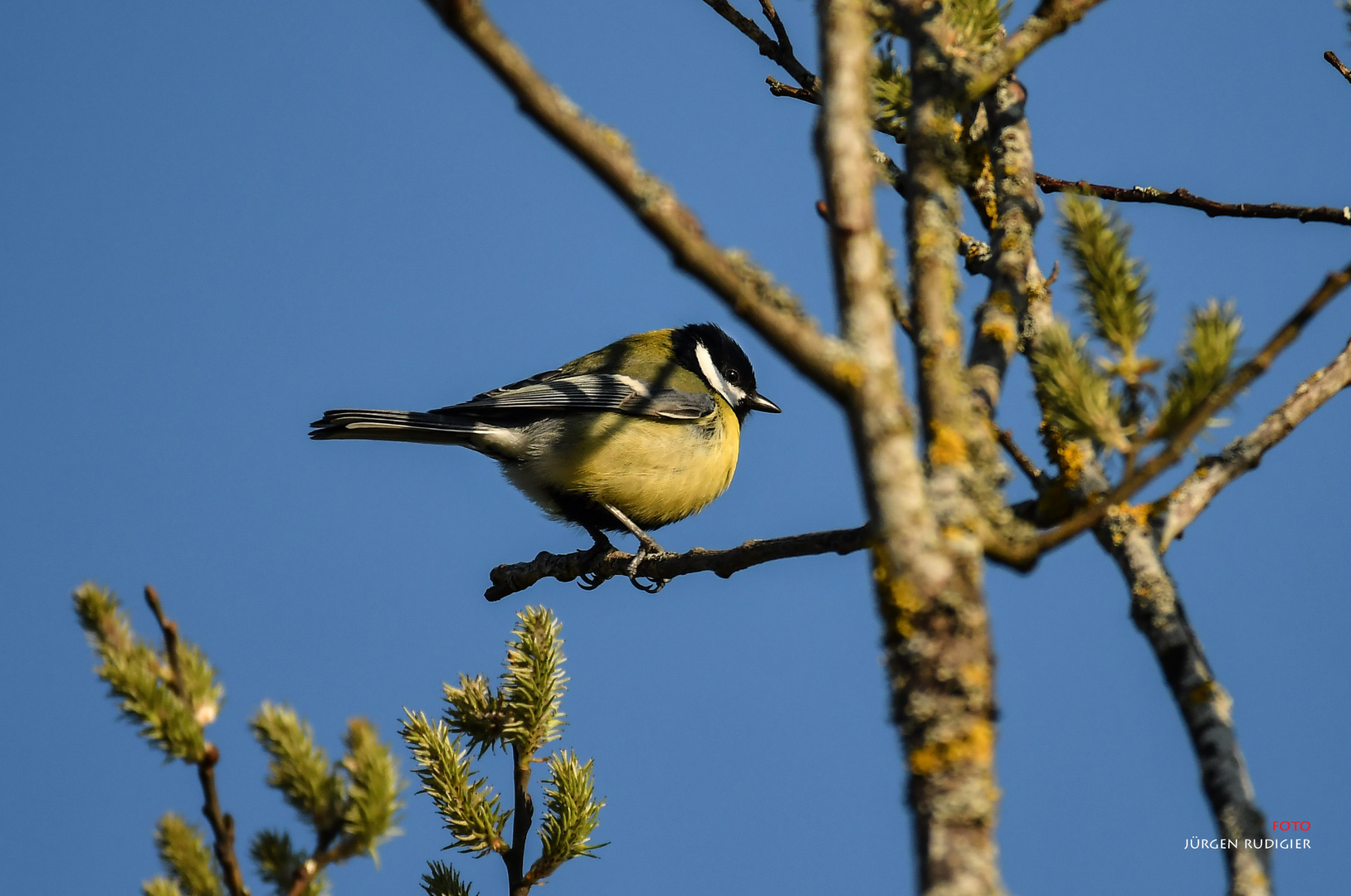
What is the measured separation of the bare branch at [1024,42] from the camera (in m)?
1.76

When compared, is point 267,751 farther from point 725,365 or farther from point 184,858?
point 725,365

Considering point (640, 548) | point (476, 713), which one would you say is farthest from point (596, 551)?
point (476, 713)

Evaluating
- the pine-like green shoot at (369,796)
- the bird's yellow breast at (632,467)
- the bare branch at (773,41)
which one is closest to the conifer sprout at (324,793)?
the pine-like green shoot at (369,796)

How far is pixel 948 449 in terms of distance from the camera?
1.46 m

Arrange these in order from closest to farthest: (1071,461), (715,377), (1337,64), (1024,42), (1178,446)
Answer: (1178,446), (1024,42), (1071,461), (1337,64), (715,377)

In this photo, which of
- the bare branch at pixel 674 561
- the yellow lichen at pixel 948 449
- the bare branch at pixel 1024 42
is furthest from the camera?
the bare branch at pixel 674 561

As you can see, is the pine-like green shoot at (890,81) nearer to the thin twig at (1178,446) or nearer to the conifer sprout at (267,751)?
the thin twig at (1178,446)

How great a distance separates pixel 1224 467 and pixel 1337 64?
2.14 metres

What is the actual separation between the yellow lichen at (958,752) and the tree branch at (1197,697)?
45 centimetres

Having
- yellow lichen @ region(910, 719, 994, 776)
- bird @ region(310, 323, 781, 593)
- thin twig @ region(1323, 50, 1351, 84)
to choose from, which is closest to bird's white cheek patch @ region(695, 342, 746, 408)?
bird @ region(310, 323, 781, 593)

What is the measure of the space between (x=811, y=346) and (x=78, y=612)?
3.71 feet

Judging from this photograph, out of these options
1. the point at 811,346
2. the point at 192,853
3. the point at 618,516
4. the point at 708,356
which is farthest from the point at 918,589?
the point at 708,356

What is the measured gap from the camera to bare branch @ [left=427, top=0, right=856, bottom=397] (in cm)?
135

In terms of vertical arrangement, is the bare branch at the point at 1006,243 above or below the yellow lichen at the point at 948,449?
above
